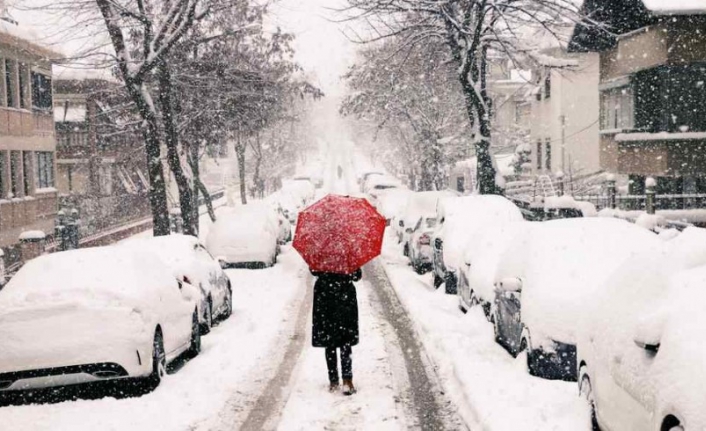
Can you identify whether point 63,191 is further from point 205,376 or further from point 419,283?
point 205,376

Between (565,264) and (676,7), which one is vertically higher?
(676,7)

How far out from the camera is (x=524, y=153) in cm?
4950

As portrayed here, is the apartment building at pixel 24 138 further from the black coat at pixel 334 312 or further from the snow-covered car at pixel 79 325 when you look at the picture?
the black coat at pixel 334 312

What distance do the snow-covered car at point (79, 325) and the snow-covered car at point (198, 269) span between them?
2441mm

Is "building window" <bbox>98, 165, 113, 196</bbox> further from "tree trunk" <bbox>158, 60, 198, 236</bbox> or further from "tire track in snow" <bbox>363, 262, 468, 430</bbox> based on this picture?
"tire track in snow" <bbox>363, 262, 468, 430</bbox>

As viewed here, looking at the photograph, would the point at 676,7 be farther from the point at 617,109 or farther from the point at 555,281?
the point at 555,281

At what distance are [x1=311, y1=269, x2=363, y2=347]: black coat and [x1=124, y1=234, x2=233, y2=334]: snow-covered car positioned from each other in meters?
3.77

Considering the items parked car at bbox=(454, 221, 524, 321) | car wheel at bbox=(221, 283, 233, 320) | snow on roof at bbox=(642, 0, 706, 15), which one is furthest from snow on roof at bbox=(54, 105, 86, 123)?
parked car at bbox=(454, 221, 524, 321)

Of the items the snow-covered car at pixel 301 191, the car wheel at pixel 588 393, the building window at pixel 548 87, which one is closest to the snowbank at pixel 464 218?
the car wheel at pixel 588 393

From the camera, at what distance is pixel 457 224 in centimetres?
1700

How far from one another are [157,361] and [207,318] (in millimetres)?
3469

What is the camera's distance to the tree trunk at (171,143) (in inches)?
896

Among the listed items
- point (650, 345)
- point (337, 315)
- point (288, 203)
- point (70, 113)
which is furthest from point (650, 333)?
point (70, 113)

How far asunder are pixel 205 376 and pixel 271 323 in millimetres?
3975
